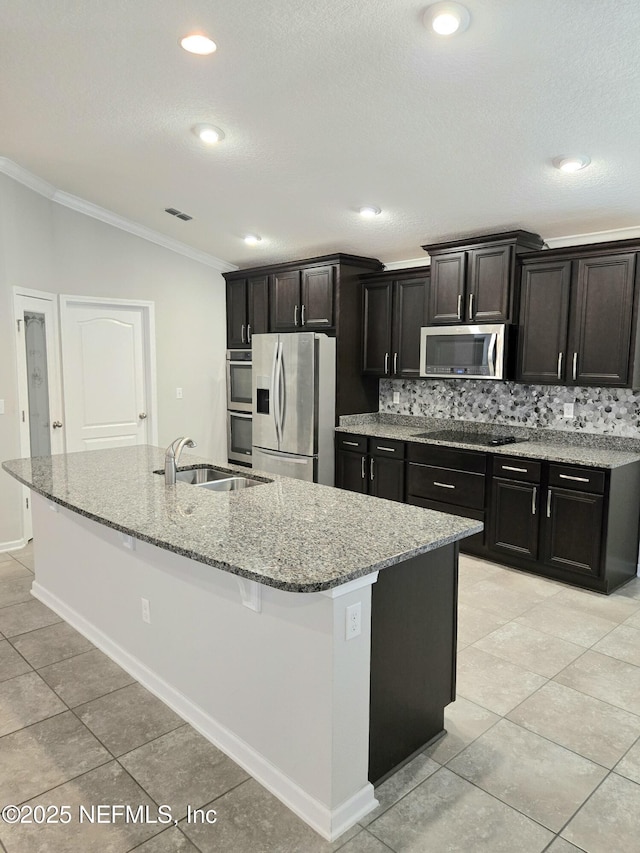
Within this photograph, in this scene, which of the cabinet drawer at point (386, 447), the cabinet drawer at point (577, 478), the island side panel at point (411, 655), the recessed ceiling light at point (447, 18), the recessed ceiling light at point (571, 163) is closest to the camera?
the island side panel at point (411, 655)

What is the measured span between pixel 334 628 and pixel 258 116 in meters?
2.67

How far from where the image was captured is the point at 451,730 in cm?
241

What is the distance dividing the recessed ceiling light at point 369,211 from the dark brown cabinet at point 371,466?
1760mm

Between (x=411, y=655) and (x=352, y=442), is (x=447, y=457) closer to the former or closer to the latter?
(x=352, y=442)

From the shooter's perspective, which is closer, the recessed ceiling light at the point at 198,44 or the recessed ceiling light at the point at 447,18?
the recessed ceiling light at the point at 447,18

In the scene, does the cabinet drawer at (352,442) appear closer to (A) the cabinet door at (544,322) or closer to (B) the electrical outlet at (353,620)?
(A) the cabinet door at (544,322)

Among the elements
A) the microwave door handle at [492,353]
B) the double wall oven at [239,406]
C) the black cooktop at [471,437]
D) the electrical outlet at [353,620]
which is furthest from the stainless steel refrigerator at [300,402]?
the electrical outlet at [353,620]

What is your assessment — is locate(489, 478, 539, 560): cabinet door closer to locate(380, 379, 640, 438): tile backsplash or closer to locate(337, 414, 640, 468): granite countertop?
locate(337, 414, 640, 468): granite countertop

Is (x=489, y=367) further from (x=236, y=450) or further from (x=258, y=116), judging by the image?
(x=236, y=450)

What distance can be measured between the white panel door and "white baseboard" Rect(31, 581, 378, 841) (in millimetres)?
2775

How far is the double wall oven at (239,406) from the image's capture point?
6125 mm

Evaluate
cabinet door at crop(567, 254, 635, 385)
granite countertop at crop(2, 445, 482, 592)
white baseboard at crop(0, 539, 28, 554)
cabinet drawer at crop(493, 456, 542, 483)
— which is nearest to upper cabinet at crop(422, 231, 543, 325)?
cabinet door at crop(567, 254, 635, 385)

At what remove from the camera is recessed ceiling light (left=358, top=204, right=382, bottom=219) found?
417cm

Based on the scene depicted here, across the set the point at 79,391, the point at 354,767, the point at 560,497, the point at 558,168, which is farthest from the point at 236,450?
the point at 354,767
